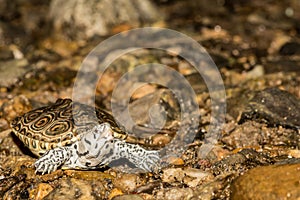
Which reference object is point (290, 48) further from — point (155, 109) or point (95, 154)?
point (95, 154)

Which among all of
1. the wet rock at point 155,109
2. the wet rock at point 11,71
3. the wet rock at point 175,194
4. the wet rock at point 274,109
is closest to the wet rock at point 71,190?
the wet rock at point 175,194

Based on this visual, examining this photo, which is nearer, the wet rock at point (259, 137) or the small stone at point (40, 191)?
the small stone at point (40, 191)

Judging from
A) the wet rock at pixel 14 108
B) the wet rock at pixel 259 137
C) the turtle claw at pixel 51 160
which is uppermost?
the turtle claw at pixel 51 160

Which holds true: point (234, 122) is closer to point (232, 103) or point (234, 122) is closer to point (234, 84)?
point (232, 103)

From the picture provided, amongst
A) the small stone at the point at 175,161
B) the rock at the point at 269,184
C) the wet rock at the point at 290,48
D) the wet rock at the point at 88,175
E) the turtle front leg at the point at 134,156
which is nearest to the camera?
the rock at the point at 269,184

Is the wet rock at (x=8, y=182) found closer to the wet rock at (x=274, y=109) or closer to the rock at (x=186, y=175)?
the rock at (x=186, y=175)

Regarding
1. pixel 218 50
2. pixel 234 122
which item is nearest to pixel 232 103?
pixel 234 122

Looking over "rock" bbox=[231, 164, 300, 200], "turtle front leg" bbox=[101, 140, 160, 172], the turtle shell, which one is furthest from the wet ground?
the turtle shell
